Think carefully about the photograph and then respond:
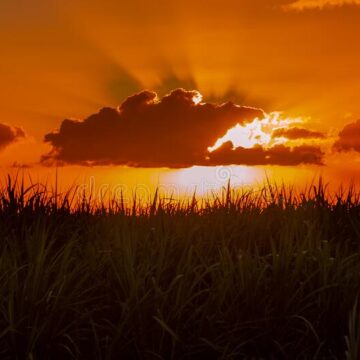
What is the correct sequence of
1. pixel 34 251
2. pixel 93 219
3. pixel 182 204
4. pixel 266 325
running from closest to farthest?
pixel 266 325 < pixel 34 251 < pixel 93 219 < pixel 182 204

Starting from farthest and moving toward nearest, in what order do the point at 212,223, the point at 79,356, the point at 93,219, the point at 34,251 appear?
the point at 93,219 → the point at 212,223 → the point at 34,251 → the point at 79,356

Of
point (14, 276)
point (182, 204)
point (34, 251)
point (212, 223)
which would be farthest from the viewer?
point (182, 204)

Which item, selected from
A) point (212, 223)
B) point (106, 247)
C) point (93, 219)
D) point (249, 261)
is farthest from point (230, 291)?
point (93, 219)

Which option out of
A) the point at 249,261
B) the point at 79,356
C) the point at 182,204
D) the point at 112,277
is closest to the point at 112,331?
the point at 79,356

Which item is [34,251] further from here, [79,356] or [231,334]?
[231,334]

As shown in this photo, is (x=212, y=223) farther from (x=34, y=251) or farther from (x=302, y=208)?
(x=34, y=251)

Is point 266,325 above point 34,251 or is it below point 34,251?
below

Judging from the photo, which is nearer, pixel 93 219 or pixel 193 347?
pixel 193 347

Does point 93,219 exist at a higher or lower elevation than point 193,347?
higher

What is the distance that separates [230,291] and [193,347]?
1.70 feet

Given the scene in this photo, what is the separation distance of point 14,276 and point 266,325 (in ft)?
5.86

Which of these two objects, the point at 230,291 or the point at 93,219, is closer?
the point at 230,291

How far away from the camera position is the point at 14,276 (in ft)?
15.1

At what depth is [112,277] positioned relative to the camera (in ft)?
15.9
